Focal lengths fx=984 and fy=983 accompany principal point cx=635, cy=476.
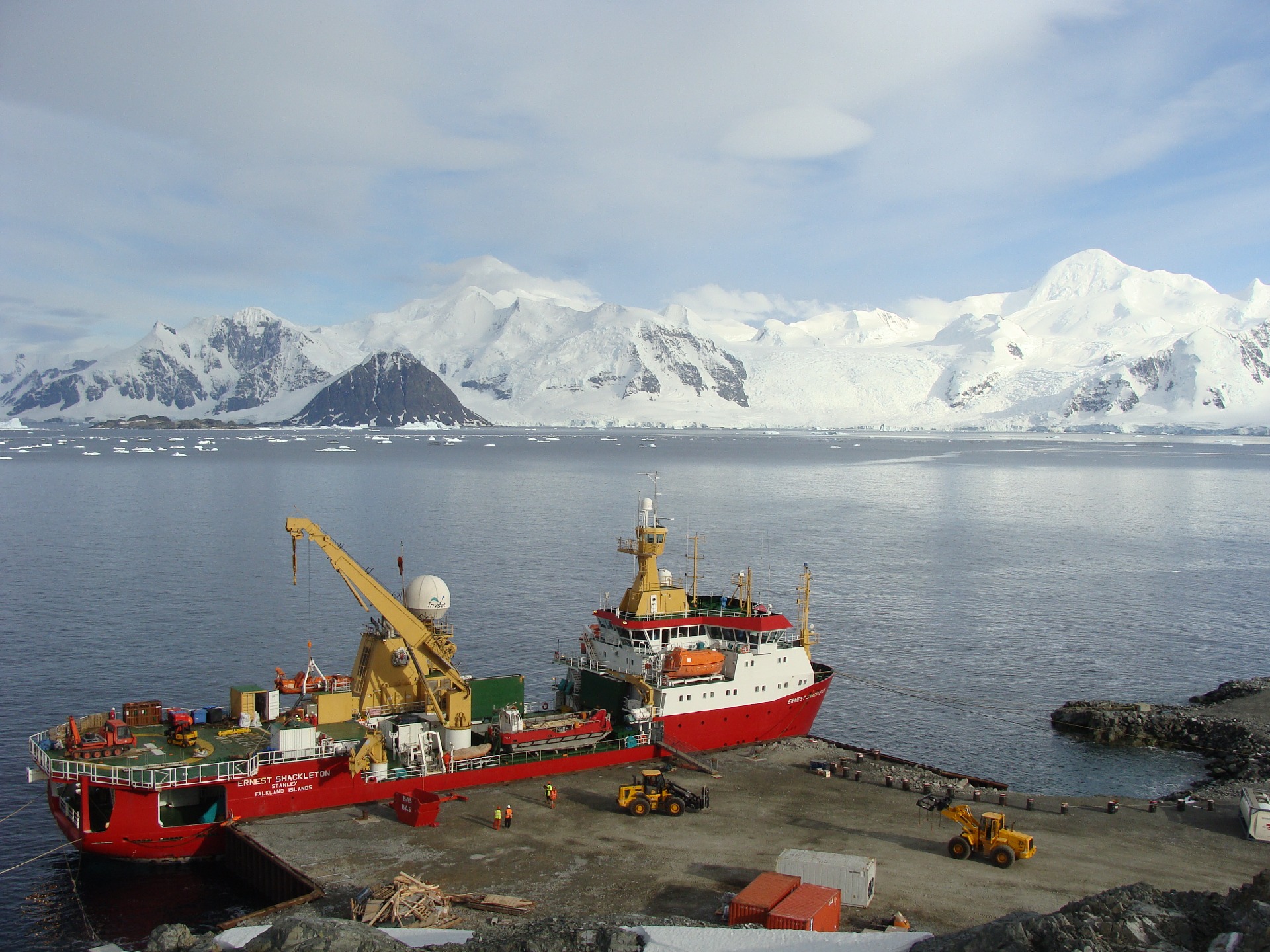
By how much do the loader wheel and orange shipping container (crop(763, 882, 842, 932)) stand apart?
561 centimetres

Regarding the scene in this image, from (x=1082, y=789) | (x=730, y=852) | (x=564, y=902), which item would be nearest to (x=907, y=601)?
(x=1082, y=789)

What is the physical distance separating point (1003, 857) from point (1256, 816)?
→ 8.74 meters

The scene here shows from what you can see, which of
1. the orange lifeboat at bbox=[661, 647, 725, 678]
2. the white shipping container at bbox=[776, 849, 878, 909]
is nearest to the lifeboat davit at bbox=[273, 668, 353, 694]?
the orange lifeboat at bbox=[661, 647, 725, 678]

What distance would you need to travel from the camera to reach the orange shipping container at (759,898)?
20.6 metres

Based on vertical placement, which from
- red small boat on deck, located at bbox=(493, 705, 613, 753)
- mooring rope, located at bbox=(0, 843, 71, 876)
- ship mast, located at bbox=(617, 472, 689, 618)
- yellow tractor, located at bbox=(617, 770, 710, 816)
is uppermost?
ship mast, located at bbox=(617, 472, 689, 618)

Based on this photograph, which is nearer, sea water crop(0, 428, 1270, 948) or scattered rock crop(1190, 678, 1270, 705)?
sea water crop(0, 428, 1270, 948)

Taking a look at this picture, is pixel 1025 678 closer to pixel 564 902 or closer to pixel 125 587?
pixel 564 902

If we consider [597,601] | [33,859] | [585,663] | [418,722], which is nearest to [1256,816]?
[585,663]

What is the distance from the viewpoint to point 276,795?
92.5 ft

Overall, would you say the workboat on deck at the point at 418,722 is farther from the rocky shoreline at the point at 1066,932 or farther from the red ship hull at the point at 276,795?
the rocky shoreline at the point at 1066,932

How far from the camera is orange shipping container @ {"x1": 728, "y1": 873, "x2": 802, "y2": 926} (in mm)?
20578

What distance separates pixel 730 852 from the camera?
84.6ft

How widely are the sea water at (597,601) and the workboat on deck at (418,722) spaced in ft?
7.28

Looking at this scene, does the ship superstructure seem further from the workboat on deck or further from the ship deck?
the ship deck
